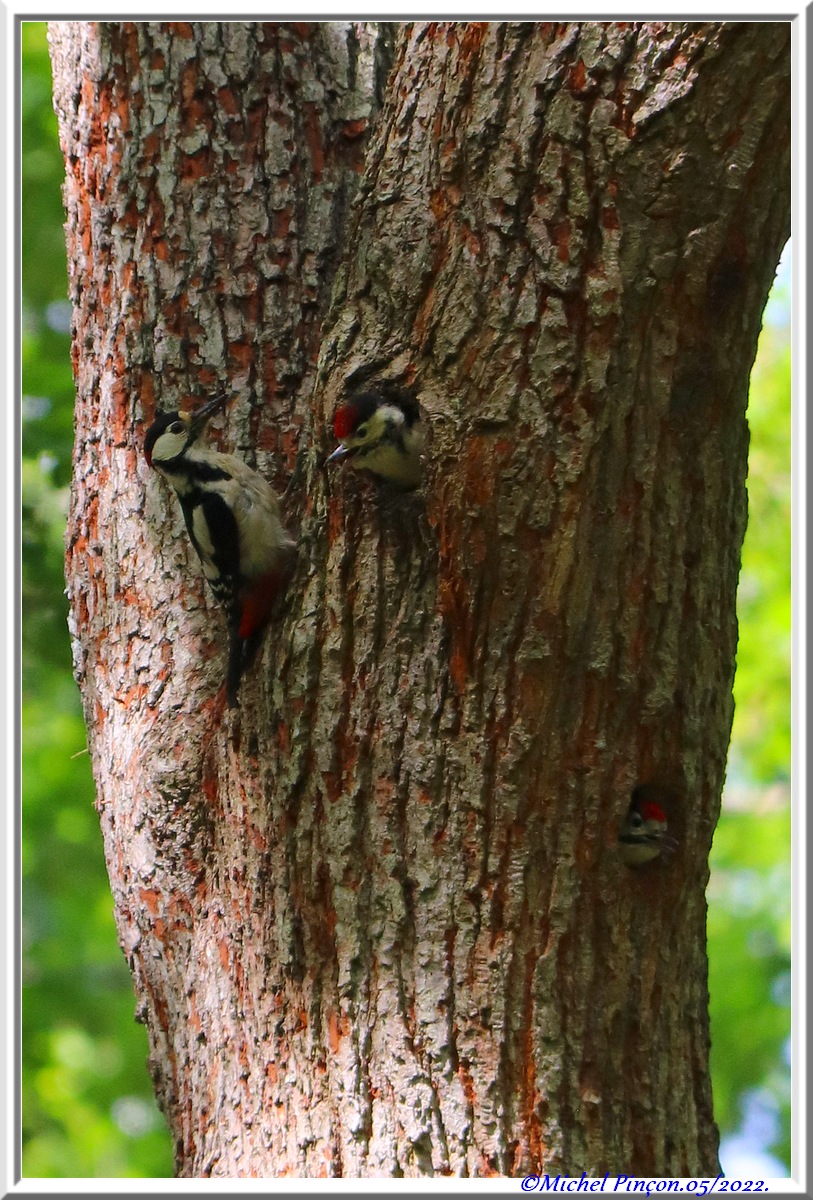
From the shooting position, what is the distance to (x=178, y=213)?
342 centimetres

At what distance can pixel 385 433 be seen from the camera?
106 inches

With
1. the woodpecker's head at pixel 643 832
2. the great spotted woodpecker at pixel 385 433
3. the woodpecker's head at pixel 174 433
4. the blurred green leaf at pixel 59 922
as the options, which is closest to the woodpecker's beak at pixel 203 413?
the woodpecker's head at pixel 174 433

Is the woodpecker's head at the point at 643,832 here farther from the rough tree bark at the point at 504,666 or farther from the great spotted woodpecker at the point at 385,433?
the great spotted woodpecker at the point at 385,433

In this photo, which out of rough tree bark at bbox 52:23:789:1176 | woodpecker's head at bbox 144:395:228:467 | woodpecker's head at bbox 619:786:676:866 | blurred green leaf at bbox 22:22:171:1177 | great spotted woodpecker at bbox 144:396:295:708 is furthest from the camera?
blurred green leaf at bbox 22:22:171:1177

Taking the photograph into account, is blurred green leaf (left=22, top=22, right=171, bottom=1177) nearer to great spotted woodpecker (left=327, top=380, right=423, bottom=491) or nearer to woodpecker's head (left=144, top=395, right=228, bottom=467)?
woodpecker's head (left=144, top=395, right=228, bottom=467)

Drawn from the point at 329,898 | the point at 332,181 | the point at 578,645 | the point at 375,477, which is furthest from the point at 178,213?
the point at 329,898

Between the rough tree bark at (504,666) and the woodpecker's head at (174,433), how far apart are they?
51 cm

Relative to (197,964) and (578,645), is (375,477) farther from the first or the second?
(197,964)

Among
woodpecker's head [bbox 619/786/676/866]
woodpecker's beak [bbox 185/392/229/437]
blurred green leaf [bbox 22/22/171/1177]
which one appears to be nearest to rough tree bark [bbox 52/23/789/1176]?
woodpecker's head [bbox 619/786/676/866]

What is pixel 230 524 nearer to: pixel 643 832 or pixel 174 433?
pixel 174 433

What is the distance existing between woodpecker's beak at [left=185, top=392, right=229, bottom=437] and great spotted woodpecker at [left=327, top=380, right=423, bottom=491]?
71 cm

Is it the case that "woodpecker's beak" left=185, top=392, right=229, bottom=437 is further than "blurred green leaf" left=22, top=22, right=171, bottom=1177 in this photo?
No

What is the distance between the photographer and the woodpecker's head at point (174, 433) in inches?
129

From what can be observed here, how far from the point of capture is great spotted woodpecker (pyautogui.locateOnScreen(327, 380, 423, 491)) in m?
2.63
